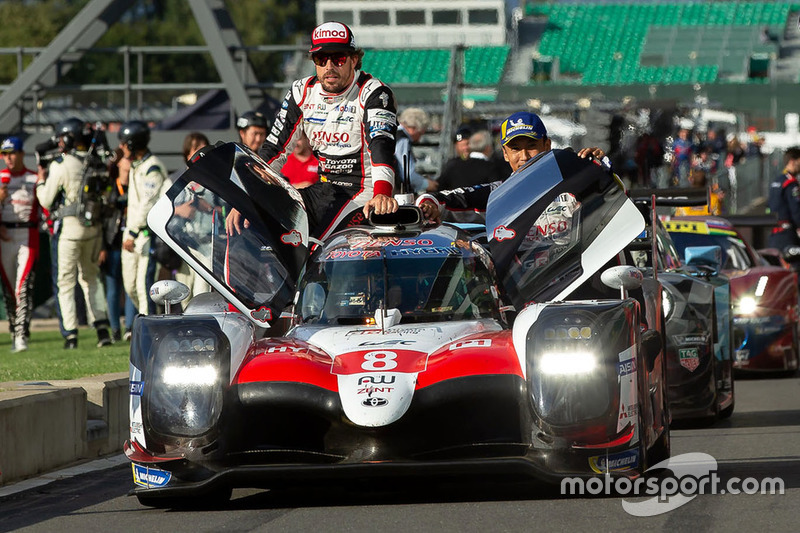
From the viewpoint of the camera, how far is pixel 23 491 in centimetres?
730

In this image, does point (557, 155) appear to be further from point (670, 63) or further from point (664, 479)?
point (670, 63)

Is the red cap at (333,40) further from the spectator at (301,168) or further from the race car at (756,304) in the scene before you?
the race car at (756,304)

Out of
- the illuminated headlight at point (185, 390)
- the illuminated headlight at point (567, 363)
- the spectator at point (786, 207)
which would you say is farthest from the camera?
the spectator at point (786, 207)

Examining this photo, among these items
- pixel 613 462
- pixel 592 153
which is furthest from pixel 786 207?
pixel 613 462

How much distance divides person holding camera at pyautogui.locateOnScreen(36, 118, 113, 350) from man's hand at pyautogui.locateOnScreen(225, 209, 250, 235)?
6.27 m

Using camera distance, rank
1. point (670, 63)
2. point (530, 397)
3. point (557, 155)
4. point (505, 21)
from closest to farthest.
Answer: point (530, 397), point (557, 155), point (670, 63), point (505, 21)

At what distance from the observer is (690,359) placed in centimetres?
984

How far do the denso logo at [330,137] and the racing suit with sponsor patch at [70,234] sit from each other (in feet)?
18.8

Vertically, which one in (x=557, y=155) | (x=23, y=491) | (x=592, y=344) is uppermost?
(x=557, y=155)

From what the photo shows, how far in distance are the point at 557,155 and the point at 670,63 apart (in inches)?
2448

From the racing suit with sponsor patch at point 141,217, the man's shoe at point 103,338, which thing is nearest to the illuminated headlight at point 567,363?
the racing suit with sponsor patch at point 141,217

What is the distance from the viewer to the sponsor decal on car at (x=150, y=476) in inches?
254

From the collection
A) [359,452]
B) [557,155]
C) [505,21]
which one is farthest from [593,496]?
[505,21]

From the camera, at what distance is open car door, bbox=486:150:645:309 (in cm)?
770
